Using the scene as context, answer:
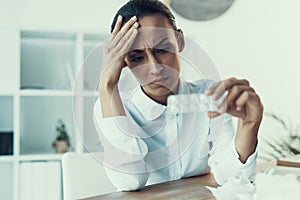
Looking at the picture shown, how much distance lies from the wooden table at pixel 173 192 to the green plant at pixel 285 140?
37.2 inches

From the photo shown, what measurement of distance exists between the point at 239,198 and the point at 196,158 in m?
0.21

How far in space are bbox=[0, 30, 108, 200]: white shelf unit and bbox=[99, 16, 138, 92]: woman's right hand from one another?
3.33 ft

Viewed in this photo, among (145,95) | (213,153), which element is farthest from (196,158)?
(145,95)

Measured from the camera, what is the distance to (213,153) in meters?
0.76

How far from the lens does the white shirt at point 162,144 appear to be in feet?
2.30

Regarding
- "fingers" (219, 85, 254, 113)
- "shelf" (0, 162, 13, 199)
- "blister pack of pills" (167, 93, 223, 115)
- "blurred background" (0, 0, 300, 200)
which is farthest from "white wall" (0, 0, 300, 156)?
"fingers" (219, 85, 254, 113)

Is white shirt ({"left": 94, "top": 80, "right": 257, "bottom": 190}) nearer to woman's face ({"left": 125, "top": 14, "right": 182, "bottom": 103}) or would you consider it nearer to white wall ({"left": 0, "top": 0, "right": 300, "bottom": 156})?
woman's face ({"left": 125, "top": 14, "right": 182, "bottom": 103})

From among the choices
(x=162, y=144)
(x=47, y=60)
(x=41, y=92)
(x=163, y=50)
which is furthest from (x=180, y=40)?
(x=47, y=60)

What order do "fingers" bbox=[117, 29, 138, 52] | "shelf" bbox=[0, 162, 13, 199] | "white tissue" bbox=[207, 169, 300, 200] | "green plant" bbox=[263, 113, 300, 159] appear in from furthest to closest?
"shelf" bbox=[0, 162, 13, 199] < "green plant" bbox=[263, 113, 300, 159] < "fingers" bbox=[117, 29, 138, 52] < "white tissue" bbox=[207, 169, 300, 200]

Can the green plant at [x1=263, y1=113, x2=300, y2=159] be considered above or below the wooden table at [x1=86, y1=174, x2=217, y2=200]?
above

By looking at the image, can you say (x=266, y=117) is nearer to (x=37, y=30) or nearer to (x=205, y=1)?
(x=205, y=1)

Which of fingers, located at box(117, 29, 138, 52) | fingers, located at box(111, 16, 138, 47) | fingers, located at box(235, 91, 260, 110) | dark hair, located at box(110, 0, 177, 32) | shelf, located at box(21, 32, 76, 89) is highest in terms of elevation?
shelf, located at box(21, 32, 76, 89)

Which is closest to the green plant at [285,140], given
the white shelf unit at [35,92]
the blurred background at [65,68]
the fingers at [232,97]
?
Result: the blurred background at [65,68]

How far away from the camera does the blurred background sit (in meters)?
1.66
